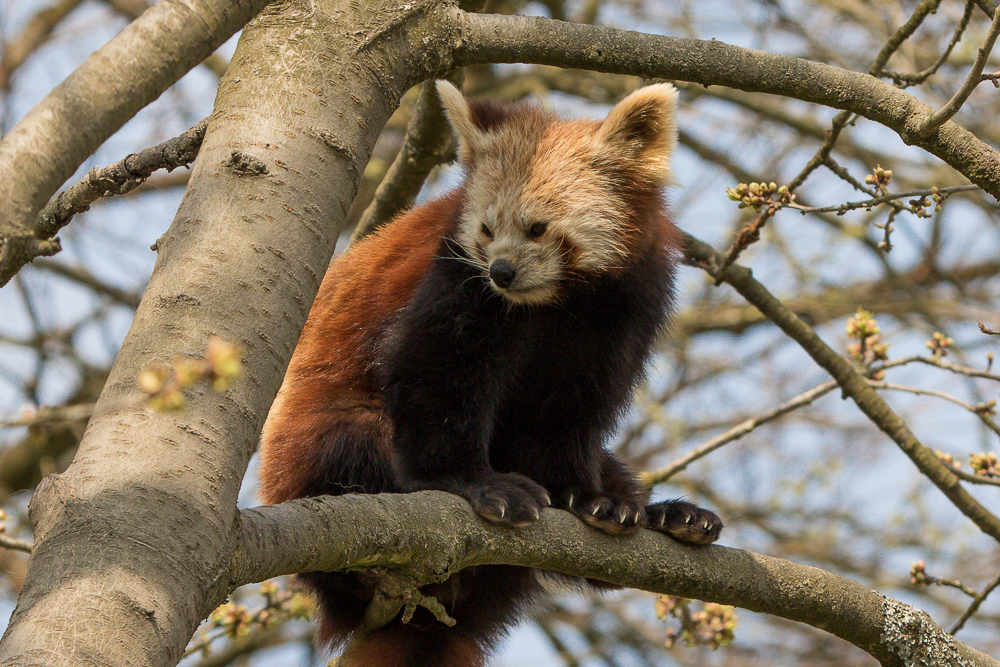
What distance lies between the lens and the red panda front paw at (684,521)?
3.66 metres

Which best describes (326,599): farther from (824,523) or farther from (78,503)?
(824,523)

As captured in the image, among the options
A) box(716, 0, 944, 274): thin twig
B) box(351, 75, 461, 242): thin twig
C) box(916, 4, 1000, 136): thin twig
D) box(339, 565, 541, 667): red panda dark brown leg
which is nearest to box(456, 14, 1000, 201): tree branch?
box(916, 4, 1000, 136): thin twig

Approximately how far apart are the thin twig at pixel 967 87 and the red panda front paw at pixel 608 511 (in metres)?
1.71

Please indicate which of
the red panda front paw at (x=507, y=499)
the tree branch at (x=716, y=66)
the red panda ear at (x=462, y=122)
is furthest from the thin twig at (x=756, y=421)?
the red panda ear at (x=462, y=122)

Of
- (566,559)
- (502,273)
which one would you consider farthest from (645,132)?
(566,559)

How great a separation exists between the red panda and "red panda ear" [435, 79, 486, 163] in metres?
0.01

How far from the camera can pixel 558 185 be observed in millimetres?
4270

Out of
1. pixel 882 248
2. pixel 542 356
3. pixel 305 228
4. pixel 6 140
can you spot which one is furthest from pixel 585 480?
pixel 6 140

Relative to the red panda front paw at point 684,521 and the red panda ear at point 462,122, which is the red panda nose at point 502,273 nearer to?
the red panda ear at point 462,122

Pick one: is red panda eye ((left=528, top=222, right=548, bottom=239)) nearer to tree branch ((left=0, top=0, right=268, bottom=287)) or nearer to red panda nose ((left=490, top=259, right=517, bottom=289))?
red panda nose ((left=490, top=259, right=517, bottom=289))

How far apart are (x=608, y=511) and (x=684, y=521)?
1.18ft

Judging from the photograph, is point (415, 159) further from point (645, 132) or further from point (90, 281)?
point (90, 281)

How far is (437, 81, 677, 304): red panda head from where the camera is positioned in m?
4.09

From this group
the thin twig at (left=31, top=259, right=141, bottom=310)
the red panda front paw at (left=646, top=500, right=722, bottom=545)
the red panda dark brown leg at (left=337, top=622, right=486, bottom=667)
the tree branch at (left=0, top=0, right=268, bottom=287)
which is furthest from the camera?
the thin twig at (left=31, top=259, right=141, bottom=310)
